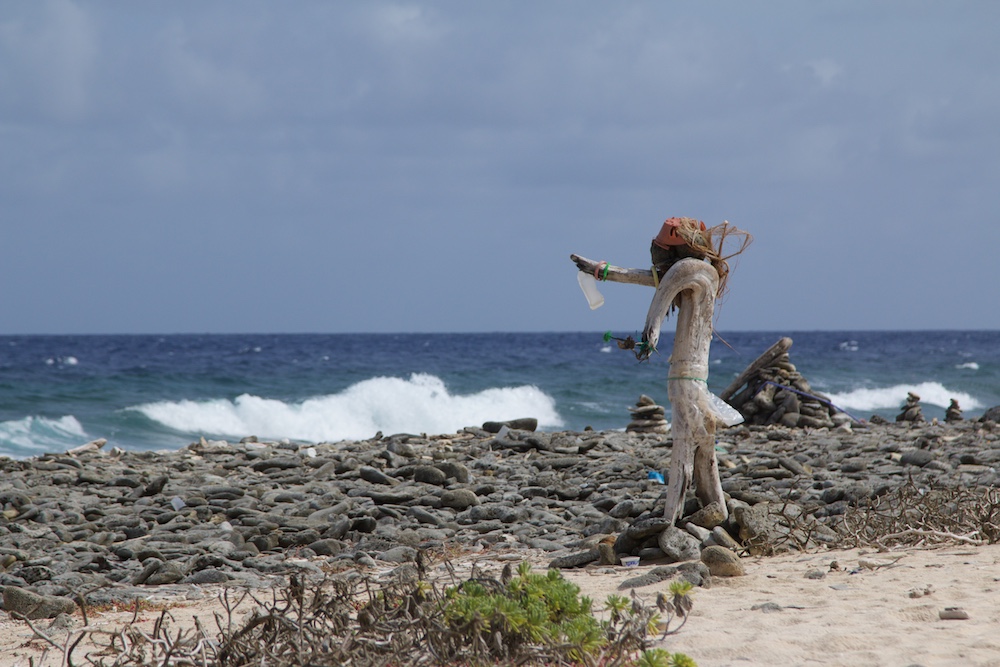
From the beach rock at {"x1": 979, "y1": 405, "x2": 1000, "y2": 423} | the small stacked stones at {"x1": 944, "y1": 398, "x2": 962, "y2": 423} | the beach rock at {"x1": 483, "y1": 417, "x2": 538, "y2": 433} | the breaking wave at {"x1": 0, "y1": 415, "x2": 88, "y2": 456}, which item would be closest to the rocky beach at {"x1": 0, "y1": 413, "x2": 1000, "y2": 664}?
the beach rock at {"x1": 483, "y1": 417, "x2": 538, "y2": 433}

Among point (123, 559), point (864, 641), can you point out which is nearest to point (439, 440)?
point (123, 559)

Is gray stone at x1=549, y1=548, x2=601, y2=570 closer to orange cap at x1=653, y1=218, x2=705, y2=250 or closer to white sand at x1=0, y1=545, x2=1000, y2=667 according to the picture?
white sand at x1=0, y1=545, x2=1000, y2=667

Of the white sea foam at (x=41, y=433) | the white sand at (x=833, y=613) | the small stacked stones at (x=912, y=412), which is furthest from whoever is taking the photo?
the white sea foam at (x=41, y=433)

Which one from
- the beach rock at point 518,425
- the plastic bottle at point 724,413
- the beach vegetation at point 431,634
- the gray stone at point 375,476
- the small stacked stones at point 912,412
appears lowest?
the gray stone at point 375,476

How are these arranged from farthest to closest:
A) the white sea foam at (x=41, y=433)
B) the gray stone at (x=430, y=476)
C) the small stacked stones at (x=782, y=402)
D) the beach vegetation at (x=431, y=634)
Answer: the white sea foam at (x=41, y=433) < the small stacked stones at (x=782, y=402) < the gray stone at (x=430, y=476) < the beach vegetation at (x=431, y=634)

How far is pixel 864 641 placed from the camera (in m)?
4.55

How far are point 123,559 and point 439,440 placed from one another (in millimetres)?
6554

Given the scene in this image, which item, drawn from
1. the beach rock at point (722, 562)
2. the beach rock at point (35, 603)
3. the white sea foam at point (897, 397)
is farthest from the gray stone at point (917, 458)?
the white sea foam at point (897, 397)

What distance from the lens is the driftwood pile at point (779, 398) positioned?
1480 centimetres

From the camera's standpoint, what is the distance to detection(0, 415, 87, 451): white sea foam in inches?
699

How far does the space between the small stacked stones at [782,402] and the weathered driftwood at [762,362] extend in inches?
2.4

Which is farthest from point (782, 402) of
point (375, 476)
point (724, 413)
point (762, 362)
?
point (724, 413)

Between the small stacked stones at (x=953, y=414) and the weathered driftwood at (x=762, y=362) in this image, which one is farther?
A: the small stacked stones at (x=953, y=414)

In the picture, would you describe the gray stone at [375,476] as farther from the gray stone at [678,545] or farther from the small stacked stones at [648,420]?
the small stacked stones at [648,420]
